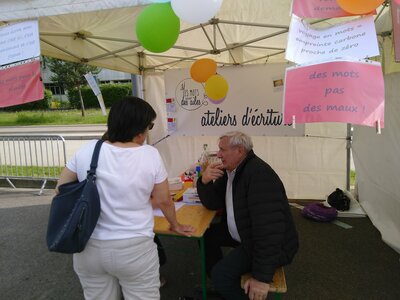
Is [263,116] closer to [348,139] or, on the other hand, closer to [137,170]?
[348,139]

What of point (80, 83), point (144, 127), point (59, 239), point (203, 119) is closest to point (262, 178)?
point (144, 127)

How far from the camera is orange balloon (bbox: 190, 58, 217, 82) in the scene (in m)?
3.97

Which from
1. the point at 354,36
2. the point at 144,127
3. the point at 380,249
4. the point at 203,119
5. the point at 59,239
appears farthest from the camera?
the point at 203,119

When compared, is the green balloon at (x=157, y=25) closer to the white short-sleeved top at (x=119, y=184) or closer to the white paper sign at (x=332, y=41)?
the white paper sign at (x=332, y=41)

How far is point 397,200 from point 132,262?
328 centimetres

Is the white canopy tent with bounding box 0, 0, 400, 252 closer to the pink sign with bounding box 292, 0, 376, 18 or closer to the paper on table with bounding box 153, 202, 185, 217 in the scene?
the pink sign with bounding box 292, 0, 376, 18

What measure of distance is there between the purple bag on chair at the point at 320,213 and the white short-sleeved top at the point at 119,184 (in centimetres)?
341

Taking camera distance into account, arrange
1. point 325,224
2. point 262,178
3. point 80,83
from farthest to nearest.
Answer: point 80,83 → point 325,224 → point 262,178

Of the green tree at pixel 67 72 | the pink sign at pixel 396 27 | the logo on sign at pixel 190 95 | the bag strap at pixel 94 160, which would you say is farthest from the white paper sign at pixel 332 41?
the green tree at pixel 67 72

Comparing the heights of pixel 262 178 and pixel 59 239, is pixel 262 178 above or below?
above

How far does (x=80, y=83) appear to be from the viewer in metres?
21.1

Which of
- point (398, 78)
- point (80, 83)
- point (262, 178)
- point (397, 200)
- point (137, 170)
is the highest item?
point (80, 83)

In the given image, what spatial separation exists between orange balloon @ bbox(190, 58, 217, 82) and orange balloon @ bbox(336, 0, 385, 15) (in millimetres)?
2406

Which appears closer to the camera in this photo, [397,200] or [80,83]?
[397,200]
